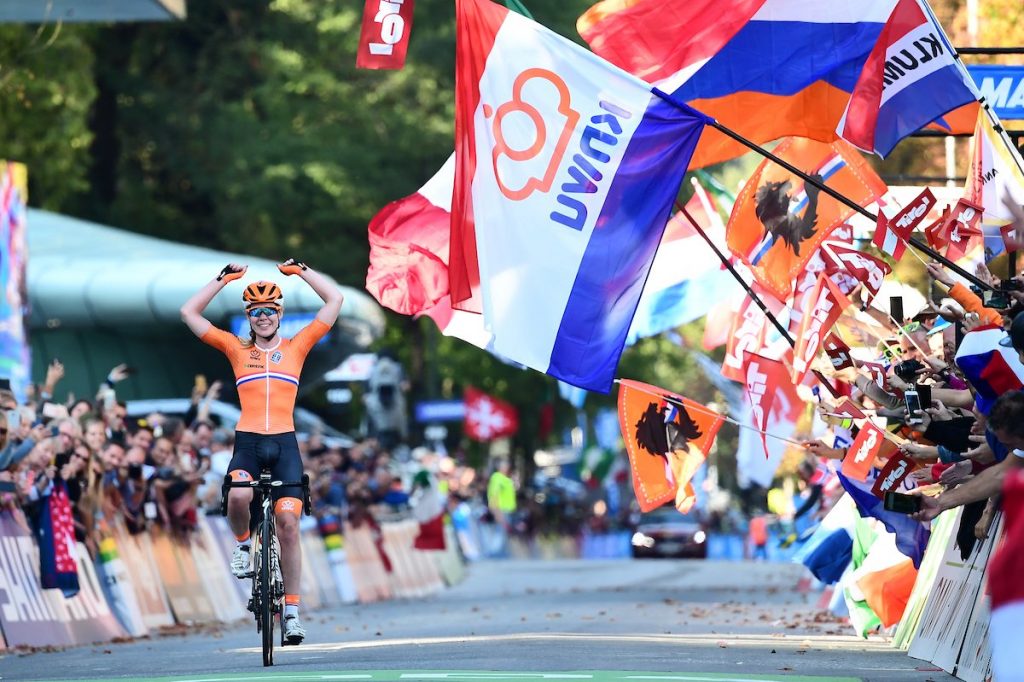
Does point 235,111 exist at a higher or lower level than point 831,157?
higher

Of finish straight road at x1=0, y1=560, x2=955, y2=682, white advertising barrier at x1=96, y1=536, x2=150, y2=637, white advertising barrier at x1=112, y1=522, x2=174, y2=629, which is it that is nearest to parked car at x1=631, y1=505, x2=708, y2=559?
finish straight road at x1=0, y1=560, x2=955, y2=682

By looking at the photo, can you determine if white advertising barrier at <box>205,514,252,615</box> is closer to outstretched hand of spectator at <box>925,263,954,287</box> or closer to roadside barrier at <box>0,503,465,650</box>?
roadside barrier at <box>0,503,465,650</box>

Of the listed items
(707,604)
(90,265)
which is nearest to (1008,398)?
(707,604)

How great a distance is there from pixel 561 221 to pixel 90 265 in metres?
25.5

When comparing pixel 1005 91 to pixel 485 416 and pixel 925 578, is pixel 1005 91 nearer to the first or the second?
pixel 925 578

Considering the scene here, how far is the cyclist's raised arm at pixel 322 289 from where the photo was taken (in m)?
13.2

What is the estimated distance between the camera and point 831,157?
1602 centimetres

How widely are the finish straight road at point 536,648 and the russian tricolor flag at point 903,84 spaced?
3.40 metres

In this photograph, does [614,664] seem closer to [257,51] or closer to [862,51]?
[862,51]

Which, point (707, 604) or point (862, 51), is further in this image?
point (707, 604)

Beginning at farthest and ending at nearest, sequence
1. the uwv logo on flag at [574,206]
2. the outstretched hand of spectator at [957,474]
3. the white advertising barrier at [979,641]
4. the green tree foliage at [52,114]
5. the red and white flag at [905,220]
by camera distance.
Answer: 1. the green tree foliage at [52,114]
2. the red and white flag at [905,220]
3. the uwv logo on flag at [574,206]
4. the outstretched hand of spectator at [957,474]
5. the white advertising barrier at [979,641]

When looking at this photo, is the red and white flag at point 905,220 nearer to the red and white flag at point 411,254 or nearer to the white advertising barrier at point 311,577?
the red and white flag at point 411,254

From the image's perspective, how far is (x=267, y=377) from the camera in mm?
13086

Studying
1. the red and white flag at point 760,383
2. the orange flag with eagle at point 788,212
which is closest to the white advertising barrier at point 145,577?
the red and white flag at point 760,383
